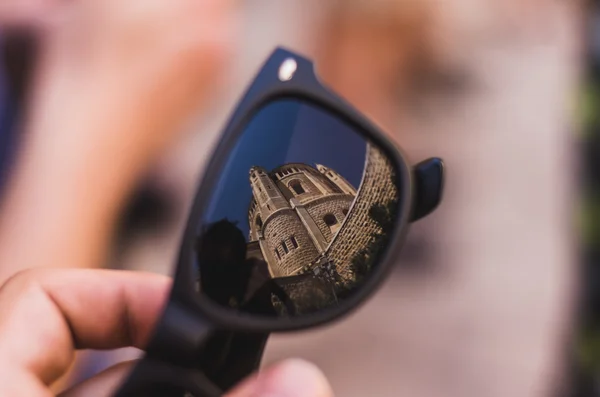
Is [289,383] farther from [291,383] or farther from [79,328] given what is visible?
[79,328]

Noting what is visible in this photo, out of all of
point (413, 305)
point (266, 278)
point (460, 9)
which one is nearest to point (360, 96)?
point (460, 9)

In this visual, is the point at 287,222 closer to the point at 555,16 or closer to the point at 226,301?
the point at 226,301

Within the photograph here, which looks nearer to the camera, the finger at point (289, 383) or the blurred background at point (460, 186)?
the finger at point (289, 383)

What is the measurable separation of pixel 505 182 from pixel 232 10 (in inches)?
24.2

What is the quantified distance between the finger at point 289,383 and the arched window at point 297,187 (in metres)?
0.14

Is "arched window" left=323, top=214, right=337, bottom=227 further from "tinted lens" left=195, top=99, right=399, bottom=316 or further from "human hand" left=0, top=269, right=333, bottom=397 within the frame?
"human hand" left=0, top=269, right=333, bottom=397

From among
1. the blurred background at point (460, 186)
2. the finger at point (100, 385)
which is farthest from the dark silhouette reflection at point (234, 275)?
the blurred background at point (460, 186)

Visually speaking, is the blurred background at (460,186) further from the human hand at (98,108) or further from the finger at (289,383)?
the finger at (289,383)

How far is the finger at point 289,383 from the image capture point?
0.40m

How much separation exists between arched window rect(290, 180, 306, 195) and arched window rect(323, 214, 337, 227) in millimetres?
30

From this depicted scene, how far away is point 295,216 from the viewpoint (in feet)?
1.53

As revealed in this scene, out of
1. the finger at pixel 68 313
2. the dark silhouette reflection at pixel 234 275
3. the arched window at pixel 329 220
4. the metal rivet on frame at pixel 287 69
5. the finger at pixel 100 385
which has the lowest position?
the finger at pixel 100 385

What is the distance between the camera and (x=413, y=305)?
0.98 meters

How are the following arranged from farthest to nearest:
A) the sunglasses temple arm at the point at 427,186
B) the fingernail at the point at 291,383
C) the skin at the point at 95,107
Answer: the skin at the point at 95,107, the sunglasses temple arm at the point at 427,186, the fingernail at the point at 291,383
